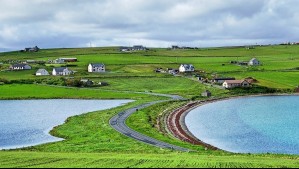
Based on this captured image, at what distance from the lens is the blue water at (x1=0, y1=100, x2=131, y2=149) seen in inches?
2862

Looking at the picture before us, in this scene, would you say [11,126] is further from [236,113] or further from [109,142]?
[236,113]

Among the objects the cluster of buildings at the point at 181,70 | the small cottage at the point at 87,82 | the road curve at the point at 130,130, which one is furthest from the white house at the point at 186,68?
the road curve at the point at 130,130

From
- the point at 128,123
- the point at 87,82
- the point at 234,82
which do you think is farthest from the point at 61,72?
the point at 128,123

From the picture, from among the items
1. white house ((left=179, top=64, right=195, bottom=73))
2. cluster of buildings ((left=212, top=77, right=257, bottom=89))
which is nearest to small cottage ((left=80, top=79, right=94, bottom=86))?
cluster of buildings ((left=212, top=77, right=257, bottom=89))

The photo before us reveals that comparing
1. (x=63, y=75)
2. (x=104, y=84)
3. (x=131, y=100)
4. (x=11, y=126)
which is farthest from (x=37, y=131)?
(x=63, y=75)

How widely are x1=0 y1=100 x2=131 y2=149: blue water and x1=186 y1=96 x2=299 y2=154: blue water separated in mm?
26890

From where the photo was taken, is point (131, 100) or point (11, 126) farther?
point (131, 100)

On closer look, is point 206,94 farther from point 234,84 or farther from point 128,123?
point 128,123

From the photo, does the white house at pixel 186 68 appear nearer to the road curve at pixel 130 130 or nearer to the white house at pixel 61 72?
the white house at pixel 61 72

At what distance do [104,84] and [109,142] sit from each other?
9573 centimetres

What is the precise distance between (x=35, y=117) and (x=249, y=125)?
4735cm

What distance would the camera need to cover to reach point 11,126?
86688mm

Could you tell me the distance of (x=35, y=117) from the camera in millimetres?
99000

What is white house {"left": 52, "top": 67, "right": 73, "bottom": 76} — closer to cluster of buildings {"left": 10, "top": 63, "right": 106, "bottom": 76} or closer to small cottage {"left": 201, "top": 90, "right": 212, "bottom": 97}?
cluster of buildings {"left": 10, "top": 63, "right": 106, "bottom": 76}
